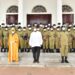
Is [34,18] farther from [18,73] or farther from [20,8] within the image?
[18,73]

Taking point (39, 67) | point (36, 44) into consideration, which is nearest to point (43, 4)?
point (36, 44)

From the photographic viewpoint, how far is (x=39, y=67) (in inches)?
835

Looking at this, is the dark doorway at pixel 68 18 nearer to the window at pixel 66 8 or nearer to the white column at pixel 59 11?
the window at pixel 66 8

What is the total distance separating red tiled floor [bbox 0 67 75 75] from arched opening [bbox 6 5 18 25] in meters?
13.7

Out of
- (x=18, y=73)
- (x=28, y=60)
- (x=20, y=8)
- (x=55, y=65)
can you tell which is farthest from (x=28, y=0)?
(x=18, y=73)

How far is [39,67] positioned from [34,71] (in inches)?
59.3

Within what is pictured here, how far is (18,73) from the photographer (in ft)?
62.3

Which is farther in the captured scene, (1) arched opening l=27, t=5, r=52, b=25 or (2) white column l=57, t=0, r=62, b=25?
(1) arched opening l=27, t=5, r=52, b=25

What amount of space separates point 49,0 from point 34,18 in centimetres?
204

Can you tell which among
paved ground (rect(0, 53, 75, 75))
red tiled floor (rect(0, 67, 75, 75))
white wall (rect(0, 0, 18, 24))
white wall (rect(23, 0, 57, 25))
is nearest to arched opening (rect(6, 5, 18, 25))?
white wall (rect(0, 0, 18, 24))

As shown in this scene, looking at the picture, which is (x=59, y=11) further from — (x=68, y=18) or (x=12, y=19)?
(x=12, y=19)

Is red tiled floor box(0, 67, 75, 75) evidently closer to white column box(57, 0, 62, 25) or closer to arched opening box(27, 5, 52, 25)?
white column box(57, 0, 62, 25)

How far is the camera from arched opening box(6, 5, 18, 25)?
34.3 metres

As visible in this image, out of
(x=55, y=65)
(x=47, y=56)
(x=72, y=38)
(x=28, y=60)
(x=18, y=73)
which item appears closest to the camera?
(x=18, y=73)
